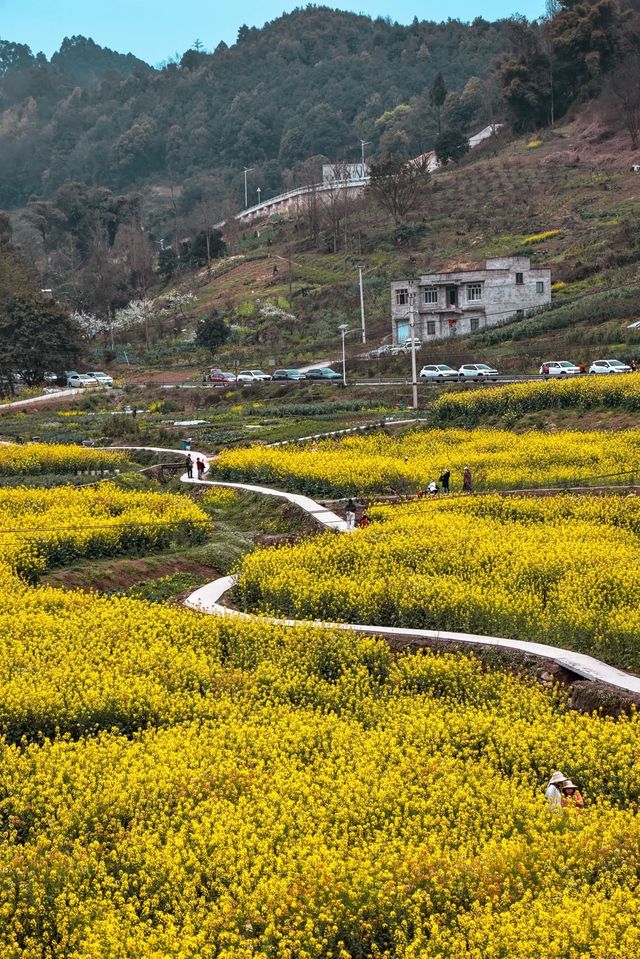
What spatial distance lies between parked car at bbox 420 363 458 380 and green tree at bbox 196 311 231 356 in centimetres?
2503

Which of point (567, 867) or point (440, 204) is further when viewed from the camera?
point (440, 204)

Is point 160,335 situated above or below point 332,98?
below

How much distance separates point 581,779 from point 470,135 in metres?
134

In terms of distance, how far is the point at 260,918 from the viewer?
35.4ft

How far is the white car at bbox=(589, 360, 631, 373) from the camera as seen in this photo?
172 feet

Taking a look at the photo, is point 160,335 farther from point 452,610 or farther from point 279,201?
point 452,610

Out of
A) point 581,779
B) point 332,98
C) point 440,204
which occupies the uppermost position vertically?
point 332,98

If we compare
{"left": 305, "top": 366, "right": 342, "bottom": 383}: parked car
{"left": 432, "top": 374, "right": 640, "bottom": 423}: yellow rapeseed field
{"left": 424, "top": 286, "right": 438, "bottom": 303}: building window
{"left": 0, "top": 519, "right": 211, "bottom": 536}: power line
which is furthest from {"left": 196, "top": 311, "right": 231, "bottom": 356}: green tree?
{"left": 0, "top": 519, "right": 211, "bottom": 536}: power line

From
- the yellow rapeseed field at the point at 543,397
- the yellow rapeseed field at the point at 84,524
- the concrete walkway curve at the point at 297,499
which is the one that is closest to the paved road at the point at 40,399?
the concrete walkway curve at the point at 297,499

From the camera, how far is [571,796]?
13.5m

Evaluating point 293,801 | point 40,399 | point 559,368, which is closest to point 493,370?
point 559,368

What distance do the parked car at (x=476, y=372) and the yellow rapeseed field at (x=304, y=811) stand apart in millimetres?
41448

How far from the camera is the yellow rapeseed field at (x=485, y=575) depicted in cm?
1965

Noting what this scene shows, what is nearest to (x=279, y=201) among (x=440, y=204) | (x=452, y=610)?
(x=440, y=204)
